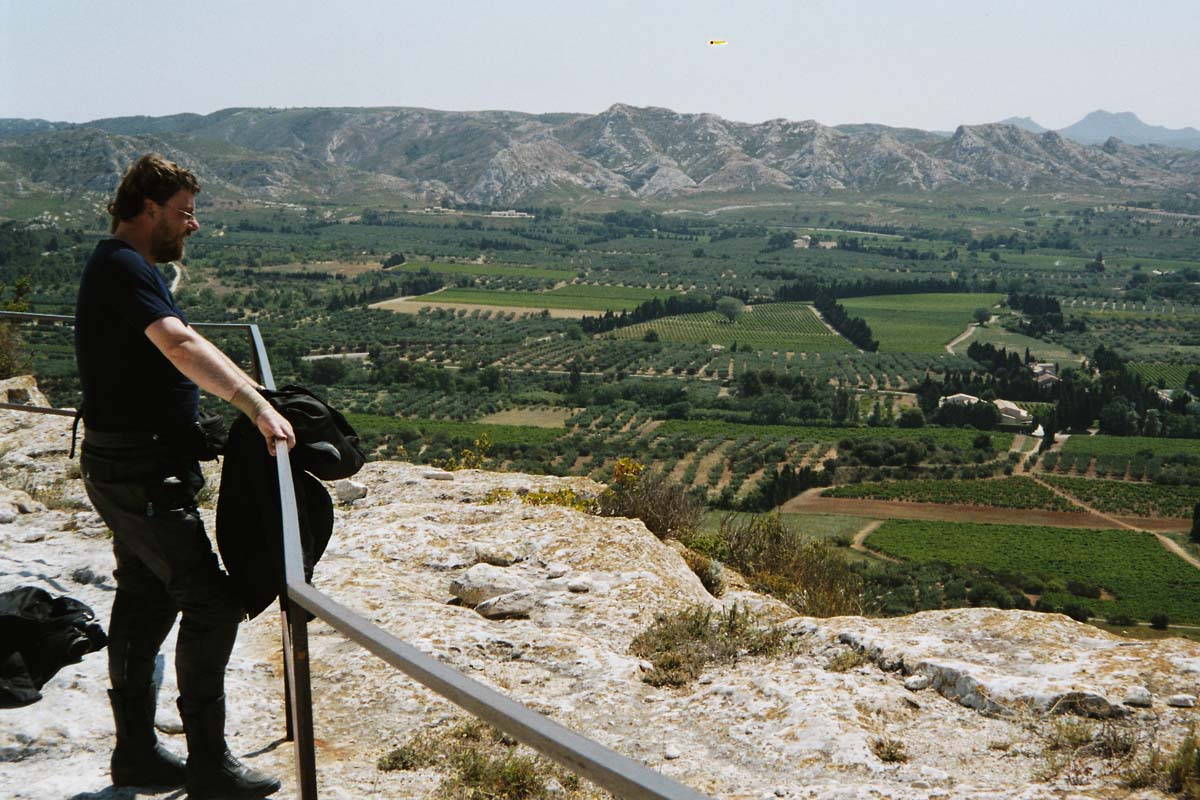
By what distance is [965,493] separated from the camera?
6462cm

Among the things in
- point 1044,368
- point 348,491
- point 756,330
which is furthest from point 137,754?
point 756,330

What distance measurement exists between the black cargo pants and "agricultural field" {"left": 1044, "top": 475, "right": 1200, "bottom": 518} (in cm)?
6873

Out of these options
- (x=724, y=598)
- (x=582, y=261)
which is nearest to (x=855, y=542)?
(x=724, y=598)

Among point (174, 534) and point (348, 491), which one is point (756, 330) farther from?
point (174, 534)

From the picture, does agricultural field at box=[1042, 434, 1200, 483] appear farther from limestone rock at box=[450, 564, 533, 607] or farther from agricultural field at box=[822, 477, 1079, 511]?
limestone rock at box=[450, 564, 533, 607]

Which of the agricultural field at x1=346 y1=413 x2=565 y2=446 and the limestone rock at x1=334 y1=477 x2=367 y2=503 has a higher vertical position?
the limestone rock at x1=334 y1=477 x2=367 y2=503

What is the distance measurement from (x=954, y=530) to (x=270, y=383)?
2265 inches

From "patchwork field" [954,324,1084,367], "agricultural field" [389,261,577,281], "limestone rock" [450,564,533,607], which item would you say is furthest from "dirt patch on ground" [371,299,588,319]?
"limestone rock" [450,564,533,607]

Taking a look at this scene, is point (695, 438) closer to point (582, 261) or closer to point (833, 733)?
point (833, 733)

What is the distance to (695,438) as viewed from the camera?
2970 inches

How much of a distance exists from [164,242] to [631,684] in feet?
10.4

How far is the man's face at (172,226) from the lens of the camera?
3.29 m

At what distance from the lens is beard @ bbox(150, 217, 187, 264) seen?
10.8ft

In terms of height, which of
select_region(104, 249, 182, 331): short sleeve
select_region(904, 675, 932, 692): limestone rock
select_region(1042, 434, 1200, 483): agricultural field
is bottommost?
select_region(1042, 434, 1200, 483): agricultural field
